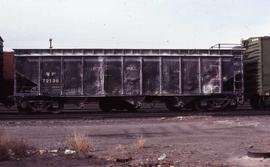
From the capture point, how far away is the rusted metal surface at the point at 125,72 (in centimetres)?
2548

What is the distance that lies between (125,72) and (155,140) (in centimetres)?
1229

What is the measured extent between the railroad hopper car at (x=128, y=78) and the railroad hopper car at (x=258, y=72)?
85cm

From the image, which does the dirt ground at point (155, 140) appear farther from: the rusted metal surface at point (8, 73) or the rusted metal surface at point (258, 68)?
the rusted metal surface at point (8, 73)

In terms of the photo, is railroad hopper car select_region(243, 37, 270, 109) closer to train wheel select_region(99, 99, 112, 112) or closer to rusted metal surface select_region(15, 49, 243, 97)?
rusted metal surface select_region(15, 49, 243, 97)

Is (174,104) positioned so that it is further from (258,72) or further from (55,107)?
(55,107)

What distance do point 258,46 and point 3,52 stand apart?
539 inches

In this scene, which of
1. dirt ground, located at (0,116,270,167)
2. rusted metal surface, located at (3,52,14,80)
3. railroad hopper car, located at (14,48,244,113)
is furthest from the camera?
rusted metal surface, located at (3,52,14,80)

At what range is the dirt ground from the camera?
33.3 ft

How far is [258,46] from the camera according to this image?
26.6 m

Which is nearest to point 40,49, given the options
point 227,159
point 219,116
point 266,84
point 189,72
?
point 189,72

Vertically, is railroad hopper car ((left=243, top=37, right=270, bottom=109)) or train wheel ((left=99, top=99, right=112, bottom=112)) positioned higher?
railroad hopper car ((left=243, top=37, right=270, bottom=109))

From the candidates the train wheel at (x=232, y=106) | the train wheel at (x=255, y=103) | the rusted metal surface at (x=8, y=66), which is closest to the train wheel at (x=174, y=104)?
the train wheel at (x=232, y=106)

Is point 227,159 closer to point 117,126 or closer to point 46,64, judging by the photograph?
point 117,126

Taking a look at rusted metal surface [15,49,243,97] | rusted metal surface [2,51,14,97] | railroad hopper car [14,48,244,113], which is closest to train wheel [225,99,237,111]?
railroad hopper car [14,48,244,113]
